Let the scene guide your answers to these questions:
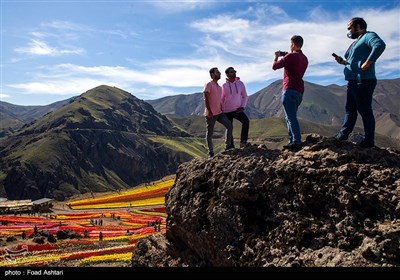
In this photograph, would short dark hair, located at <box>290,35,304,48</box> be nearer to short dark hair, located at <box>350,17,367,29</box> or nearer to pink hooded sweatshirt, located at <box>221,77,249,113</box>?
short dark hair, located at <box>350,17,367,29</box>

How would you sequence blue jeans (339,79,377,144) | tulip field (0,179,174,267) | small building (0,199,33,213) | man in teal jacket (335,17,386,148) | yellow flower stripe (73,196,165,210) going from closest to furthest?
man in teal jacket (335,17,386,148) < blue jeans (339,79,377,144) < tulip field (0,179,174,267) < small building (0,199,33,213) < yellow flower stripe (73,196,165,210)

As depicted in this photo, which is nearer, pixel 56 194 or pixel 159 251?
pixel 159 251

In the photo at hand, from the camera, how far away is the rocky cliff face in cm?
745

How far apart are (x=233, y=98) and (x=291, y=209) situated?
5.19 m

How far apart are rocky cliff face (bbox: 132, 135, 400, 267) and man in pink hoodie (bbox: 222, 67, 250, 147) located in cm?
194

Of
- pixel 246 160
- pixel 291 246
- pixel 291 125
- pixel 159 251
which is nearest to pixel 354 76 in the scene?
pixel 291 125

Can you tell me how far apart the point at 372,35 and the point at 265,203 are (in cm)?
499

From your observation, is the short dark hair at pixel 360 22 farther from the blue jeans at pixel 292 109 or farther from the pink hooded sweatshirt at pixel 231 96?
the pink hooded sweatshirt at pixel 231 96

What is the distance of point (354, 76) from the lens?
10102 millimetres

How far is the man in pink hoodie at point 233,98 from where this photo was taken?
12812mm

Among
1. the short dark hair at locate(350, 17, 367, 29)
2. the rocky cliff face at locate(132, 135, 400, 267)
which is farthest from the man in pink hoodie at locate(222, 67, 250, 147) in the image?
the short dark hair at locate(350, 17, 367, 29)

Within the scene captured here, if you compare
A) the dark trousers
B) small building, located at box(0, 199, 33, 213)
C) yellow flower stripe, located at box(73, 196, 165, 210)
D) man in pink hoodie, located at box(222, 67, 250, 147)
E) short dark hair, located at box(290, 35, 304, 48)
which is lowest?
yellow flower stripe, located at box(73, 196, 165, 210)

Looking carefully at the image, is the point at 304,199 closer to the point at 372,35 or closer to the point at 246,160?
the point at 246,160

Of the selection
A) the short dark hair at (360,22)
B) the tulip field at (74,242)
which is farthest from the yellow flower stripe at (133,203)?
the short dark hair at (360,22)
